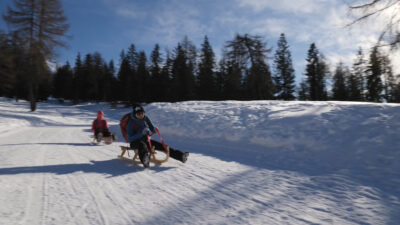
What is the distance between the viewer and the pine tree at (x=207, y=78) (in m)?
37.9

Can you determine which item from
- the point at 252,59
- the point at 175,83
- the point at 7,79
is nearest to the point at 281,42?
the point at 175,83

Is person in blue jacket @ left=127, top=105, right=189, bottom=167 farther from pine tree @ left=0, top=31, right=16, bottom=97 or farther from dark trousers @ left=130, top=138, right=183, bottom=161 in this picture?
pine tree @ left=0, top=31, right=16, bottom=97

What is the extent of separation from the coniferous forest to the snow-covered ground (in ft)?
11.5

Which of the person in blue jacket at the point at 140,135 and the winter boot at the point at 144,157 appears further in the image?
the person in blue jacket at the point at 140,135

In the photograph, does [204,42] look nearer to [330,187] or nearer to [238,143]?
[238,143]

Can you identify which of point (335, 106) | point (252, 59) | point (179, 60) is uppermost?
point (179, 60)

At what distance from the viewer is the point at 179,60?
40719 millimetres

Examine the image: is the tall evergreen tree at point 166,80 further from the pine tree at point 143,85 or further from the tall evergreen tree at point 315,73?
the tall evergreen tree at point 315,73

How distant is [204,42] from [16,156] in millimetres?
40801

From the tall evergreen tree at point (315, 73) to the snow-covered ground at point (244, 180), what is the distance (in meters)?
34.7

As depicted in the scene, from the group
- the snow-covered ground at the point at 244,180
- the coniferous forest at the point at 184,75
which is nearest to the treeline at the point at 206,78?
the coniferous forest at the point at 184,75

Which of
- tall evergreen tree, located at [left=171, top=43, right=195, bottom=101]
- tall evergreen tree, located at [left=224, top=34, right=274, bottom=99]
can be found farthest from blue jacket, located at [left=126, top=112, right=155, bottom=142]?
tall evergreen tree, located at [left=171, top=43, right=195, bottom=101]

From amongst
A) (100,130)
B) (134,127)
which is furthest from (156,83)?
(134,127)

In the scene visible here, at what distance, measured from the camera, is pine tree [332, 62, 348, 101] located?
126 ft
